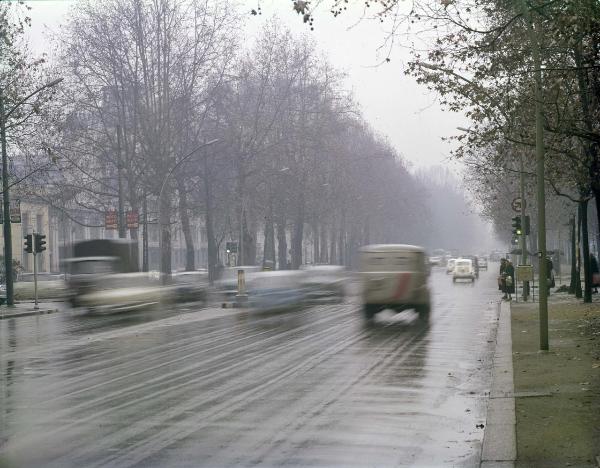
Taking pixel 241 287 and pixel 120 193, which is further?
pixel 120 193

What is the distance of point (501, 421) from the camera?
10.0 metres

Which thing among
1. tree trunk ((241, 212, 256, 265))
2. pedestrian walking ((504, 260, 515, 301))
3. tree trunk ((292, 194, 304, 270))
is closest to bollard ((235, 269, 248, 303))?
pedestrian walking ((504, 260, 515, 301))

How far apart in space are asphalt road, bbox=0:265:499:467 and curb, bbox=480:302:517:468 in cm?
16

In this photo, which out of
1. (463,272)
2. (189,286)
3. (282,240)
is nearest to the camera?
(189,286)

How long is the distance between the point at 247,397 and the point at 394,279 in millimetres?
18344

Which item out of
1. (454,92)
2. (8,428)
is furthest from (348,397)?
(454,92)

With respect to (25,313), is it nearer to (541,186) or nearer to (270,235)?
(541,186)

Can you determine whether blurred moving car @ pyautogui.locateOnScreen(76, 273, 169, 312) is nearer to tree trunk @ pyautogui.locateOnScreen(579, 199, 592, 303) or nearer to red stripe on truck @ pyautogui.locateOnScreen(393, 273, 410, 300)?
red stripe on truck @ pyautogui.locateOnScreen(393, 273, 410, 300)

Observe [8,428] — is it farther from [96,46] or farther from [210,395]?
[96,46]

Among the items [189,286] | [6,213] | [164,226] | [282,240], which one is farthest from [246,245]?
[6,213]

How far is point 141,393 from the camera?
1303 centimetres

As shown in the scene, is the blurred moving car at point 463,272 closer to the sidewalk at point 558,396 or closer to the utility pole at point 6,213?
the utility pole at point 6,213

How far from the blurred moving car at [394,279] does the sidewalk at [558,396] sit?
7.78 m

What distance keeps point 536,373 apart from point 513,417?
408 centimetres
